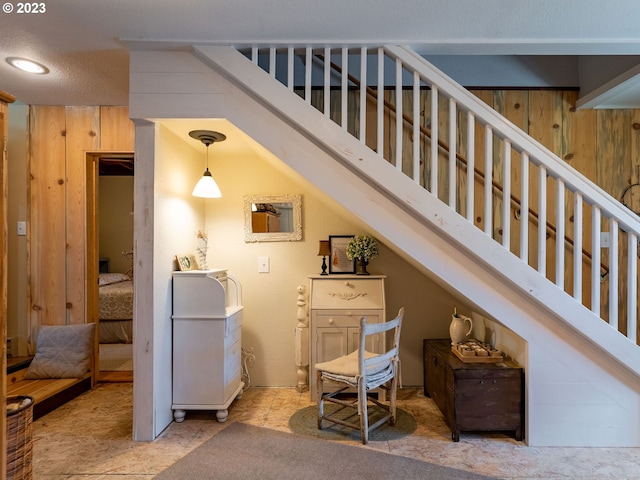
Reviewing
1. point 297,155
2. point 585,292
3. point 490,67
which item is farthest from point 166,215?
point 585,292

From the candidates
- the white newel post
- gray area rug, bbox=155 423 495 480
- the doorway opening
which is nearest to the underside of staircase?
gray area rug, bbox=155 423 495 480

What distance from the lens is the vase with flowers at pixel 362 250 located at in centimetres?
295

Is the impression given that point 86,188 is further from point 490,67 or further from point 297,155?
point 490,67

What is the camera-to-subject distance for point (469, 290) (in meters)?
2.22

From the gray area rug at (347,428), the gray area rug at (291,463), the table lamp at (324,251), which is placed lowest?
the gray area rug at (347,428)

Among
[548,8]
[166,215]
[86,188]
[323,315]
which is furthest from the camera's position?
[86,188]

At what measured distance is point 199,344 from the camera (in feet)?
8.20

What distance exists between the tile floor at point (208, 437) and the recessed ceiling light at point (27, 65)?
2.32 m

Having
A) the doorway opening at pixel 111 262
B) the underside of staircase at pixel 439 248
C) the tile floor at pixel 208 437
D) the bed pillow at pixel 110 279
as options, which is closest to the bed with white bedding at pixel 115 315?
the doorway opening at pixel 111 262

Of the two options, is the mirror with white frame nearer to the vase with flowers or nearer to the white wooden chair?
A: the vase with flowers

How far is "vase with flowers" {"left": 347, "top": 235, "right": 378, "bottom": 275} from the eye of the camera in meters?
2.95

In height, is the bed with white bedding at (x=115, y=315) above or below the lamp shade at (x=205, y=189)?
below

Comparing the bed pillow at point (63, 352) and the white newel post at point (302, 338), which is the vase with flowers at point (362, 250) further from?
the bed pillow at point (63, 352)

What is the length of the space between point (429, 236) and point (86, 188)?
110 inches
